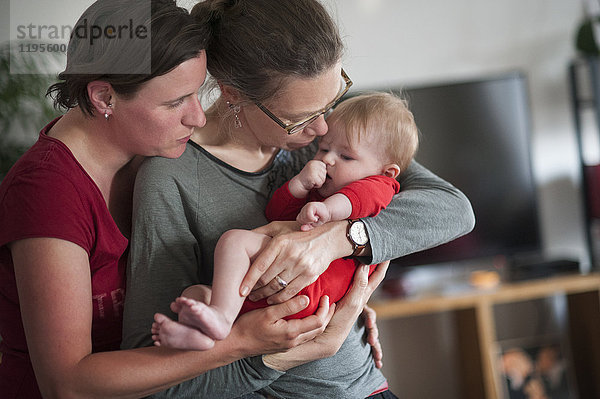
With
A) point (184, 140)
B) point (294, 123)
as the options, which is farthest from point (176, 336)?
point (294, 123)

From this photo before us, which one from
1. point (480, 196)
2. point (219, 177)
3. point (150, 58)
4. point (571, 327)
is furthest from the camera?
point (571, 327)

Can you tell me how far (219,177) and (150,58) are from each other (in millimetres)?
293

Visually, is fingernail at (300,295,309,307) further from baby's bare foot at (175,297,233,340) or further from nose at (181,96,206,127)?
nose at (181,96,206,127)

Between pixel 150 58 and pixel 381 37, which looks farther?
pixel 381 37

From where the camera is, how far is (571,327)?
10.1 ft

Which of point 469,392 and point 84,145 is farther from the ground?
point 84,145

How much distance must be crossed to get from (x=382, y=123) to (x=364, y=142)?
0.06 meters

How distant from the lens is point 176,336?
95 cm

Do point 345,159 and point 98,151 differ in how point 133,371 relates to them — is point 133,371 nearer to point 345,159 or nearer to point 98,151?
point 98,151

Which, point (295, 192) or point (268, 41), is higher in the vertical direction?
point (268, 41)

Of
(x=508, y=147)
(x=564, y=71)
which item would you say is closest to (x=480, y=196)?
(x=508, y=147)

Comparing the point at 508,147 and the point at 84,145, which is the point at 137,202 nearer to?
the point at 84,145

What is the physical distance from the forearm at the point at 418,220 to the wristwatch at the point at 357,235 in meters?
0.01

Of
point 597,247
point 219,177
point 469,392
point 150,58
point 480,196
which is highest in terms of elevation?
point 150,58
